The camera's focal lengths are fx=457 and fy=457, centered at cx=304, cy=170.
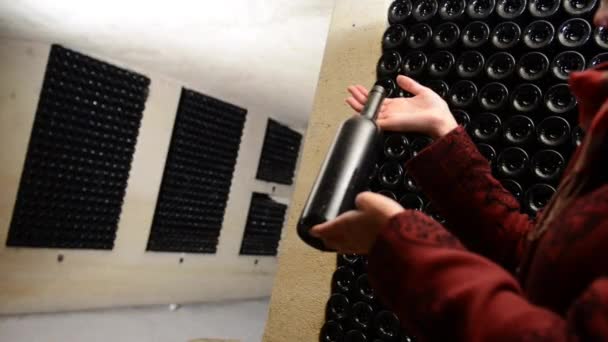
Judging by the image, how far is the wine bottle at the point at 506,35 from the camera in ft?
4.78

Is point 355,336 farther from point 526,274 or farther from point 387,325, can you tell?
point 526,274

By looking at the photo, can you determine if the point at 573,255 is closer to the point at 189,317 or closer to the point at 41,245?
the point at 41,245

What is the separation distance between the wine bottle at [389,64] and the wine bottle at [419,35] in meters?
0.07

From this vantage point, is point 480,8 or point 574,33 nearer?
point 574,33

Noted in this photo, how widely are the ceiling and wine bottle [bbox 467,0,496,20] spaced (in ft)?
3.47

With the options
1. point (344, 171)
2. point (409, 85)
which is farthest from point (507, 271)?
point (409, 85)

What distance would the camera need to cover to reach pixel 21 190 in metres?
4.02

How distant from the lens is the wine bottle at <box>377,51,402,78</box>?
1.73 metres

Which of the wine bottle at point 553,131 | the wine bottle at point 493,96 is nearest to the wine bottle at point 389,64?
the wine bottle at point 493,96

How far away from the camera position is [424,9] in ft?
5.52

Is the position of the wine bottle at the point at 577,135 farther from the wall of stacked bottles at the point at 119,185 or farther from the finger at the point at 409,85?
the wall of stacked bottles at the point at 119,185

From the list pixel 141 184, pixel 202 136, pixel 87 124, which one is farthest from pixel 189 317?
pixel 87 124

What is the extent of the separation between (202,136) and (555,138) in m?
4.45

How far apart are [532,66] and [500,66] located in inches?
3.8
